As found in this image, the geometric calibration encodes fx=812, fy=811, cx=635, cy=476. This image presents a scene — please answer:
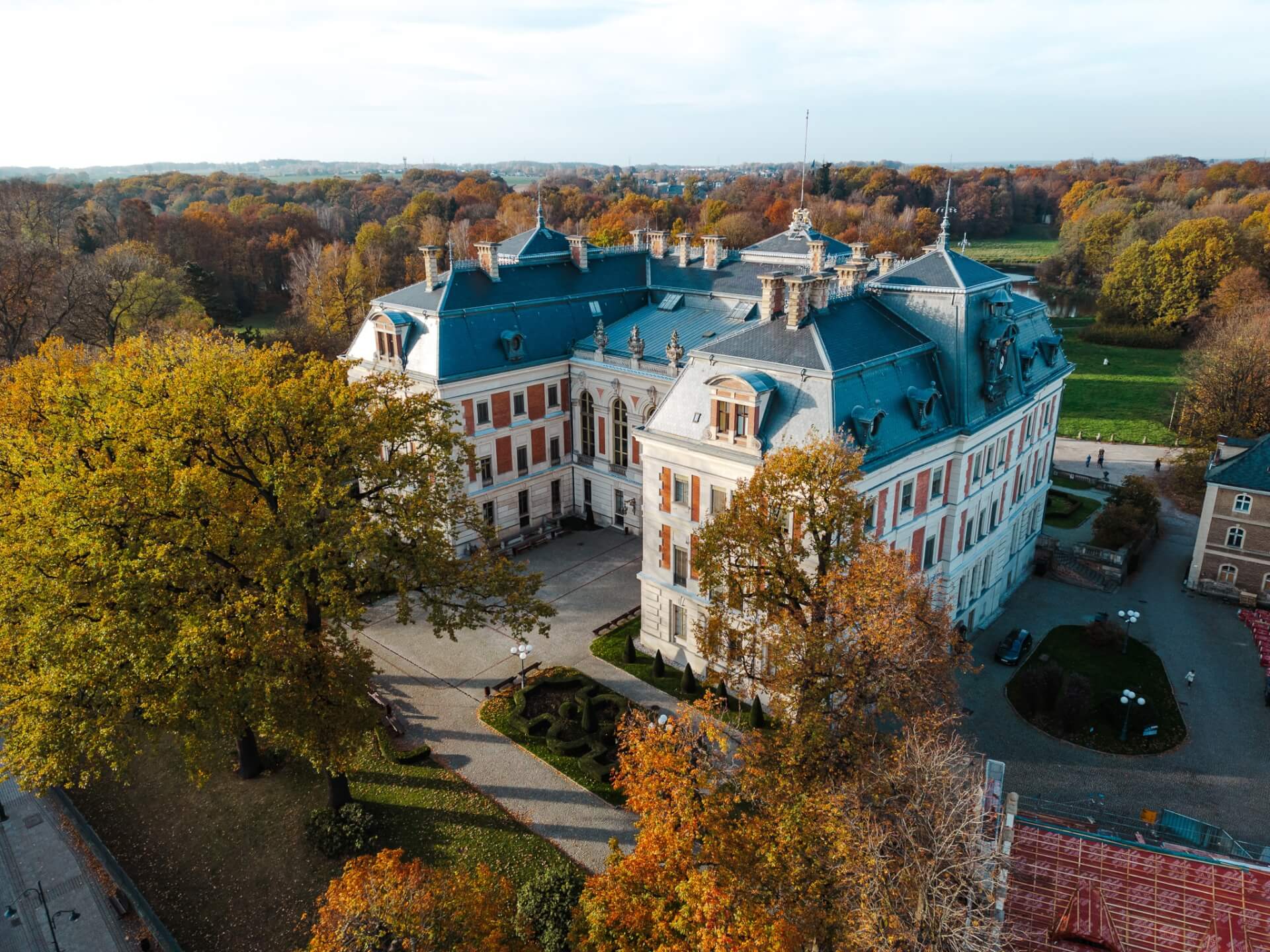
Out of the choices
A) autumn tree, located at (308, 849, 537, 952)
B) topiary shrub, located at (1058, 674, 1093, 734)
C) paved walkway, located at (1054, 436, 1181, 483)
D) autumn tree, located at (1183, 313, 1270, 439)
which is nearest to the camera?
autumn tree, located at (308, 849, 537, 952)

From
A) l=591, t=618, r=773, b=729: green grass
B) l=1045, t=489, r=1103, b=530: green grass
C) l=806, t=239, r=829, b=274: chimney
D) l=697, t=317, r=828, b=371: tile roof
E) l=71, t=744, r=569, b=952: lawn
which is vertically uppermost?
l=806, t=239, r=829, b=274: chimney

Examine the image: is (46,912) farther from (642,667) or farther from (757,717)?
(757,717)

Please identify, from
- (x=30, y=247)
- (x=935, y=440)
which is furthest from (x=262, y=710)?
(x=30, y=247)

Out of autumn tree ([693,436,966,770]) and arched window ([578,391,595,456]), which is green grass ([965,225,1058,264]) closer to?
arched window ([578,391,595,456])

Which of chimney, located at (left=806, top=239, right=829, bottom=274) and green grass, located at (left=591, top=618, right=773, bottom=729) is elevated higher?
chimney, located at (left=806, top=239, right=829, bottom=274)

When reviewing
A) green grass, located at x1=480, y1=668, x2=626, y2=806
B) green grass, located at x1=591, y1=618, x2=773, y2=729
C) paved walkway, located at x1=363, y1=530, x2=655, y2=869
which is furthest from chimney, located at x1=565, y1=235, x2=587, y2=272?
green grass, located at x1=480, y1=668, x2=626, y2=806

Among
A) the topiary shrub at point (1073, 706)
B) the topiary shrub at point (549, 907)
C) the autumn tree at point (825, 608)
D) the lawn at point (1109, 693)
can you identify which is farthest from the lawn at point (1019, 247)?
the topiary shrub at point (549, 907)
